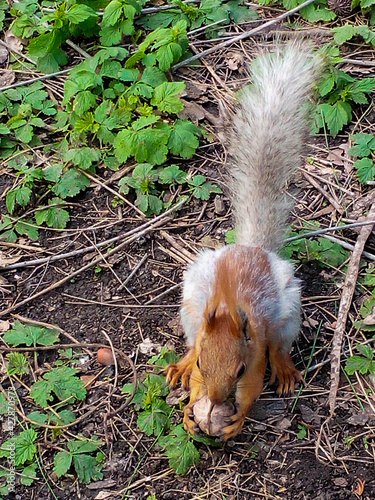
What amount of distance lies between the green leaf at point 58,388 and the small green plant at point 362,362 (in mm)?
1069

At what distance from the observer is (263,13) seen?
13.4ft

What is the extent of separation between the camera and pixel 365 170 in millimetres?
3371

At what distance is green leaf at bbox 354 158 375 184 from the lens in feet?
11.0

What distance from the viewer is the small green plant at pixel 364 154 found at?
336cm

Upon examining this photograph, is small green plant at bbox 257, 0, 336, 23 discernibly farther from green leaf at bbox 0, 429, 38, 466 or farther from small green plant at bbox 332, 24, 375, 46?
green leaf at bbox 0, 429, 38, 466

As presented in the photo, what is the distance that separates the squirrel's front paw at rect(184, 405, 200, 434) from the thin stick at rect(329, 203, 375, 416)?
0.55m

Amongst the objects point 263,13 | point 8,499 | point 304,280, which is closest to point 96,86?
point 263,13

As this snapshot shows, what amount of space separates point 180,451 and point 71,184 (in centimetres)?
150

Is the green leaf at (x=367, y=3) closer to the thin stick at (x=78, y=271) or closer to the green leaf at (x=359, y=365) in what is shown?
the thin stick at (x=78, y=271)

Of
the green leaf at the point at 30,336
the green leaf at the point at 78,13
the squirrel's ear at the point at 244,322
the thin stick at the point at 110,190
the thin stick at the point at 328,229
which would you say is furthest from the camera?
the green leaf at the point at 78,13

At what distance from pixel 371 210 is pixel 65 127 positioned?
163 centimetres

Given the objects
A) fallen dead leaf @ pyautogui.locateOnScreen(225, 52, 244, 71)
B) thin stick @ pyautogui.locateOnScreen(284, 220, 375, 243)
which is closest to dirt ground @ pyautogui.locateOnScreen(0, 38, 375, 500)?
thin stick @ pyautogui.locateOnScreen(284, 220, 375, 243)

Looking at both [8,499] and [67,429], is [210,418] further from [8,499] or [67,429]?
[8,499]

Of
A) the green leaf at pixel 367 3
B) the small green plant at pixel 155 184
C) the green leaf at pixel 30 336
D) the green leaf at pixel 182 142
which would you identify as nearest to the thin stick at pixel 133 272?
the small green plant at pixel 155 184
